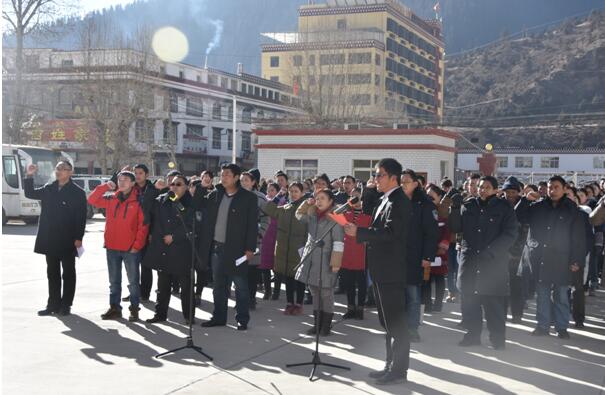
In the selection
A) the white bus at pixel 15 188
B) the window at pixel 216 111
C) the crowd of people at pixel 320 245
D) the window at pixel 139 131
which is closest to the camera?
the crowd of people at pixel 320 245

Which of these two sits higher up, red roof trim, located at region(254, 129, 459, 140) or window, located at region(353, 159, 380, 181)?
red roof trim, located at region(254, 129, 459, 140)

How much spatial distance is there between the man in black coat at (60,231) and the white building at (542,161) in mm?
63935

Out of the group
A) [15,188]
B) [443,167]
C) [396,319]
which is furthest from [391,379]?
[443,167]

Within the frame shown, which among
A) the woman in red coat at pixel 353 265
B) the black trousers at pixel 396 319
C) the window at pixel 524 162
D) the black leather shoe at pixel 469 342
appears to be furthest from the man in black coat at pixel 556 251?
the window at pixel 524 162

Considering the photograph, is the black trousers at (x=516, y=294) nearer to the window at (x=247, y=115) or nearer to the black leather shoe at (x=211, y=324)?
the black leather shoe at (x=211, y=324)

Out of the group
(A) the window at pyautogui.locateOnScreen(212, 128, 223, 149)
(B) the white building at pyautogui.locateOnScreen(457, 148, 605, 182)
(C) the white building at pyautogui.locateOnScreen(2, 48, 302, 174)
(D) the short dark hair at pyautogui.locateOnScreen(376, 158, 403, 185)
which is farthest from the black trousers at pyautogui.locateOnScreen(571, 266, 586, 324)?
(A) the window at pyautogui.locateOnScreen(212, 128, 223, 149)

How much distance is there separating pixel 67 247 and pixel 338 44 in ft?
159

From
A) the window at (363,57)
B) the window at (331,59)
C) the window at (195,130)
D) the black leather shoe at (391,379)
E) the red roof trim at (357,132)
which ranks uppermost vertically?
the window at (363,57)

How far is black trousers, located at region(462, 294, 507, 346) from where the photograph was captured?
27.3 feet

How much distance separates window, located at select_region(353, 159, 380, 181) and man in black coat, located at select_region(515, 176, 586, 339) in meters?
24.6

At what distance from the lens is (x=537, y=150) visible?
7788 cm

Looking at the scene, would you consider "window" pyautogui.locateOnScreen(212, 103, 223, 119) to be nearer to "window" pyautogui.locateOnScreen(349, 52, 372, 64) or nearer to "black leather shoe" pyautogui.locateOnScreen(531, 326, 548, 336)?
"window" pyautogui.locateOnScreen(349, 52, 372, 64)

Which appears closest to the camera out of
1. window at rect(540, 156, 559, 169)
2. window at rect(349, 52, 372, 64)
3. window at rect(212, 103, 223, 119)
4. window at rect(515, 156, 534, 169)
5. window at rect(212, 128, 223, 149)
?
window at rect(212, 128, 223, 149)

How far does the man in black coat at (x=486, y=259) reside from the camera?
823 centimetres
